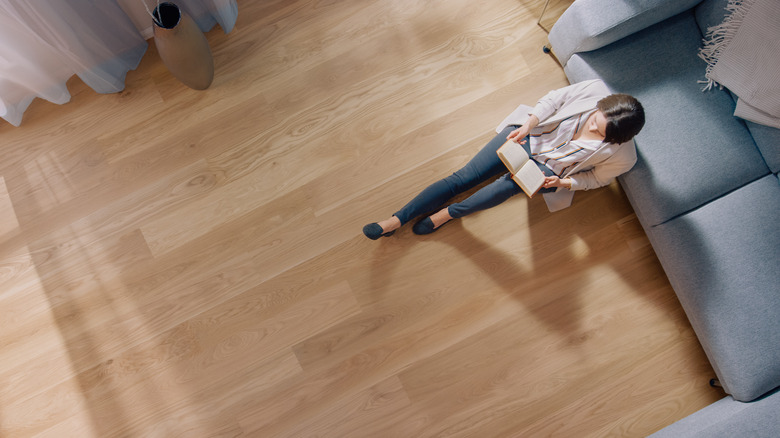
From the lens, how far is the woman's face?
166cm

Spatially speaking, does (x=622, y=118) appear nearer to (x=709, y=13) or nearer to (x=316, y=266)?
(x=709, y=13)

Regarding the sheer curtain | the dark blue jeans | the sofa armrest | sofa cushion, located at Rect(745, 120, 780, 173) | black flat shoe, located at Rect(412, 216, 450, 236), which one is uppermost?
the sheer curtain

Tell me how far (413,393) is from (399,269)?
1.89 ft

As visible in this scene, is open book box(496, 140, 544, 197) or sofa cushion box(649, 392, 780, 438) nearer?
sofa cushion box(649, 392, 780, 438)

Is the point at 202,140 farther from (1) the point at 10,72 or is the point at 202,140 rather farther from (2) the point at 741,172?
(2) the point at 741,172

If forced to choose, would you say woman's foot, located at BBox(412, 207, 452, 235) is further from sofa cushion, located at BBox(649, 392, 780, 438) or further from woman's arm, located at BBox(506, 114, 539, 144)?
sofa cushion, located at BBox(649, 392, 780, 438)

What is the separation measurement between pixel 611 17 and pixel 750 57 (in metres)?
0.59

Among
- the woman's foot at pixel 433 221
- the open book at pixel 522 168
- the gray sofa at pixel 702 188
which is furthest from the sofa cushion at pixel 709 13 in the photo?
the woman's foot at pixel 433 221

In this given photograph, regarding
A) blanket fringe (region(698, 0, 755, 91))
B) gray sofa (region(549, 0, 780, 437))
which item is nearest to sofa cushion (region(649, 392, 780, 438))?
→ gray sofa (region(549, 0, 780, 437))

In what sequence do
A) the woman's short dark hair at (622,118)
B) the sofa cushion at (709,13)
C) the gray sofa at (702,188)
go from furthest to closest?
the sofa cushion at (709,13), the gray sofa at (702,188), the woman's short dark hair at (622,118)

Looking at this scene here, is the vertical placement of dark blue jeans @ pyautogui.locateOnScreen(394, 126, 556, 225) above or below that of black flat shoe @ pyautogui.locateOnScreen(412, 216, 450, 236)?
above

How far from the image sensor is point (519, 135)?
1.87 meters

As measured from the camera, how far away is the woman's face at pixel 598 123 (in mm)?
1655

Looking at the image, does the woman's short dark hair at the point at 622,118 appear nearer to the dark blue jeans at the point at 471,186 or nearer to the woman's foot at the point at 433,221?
the dark blue jeans at the point at 471,186
